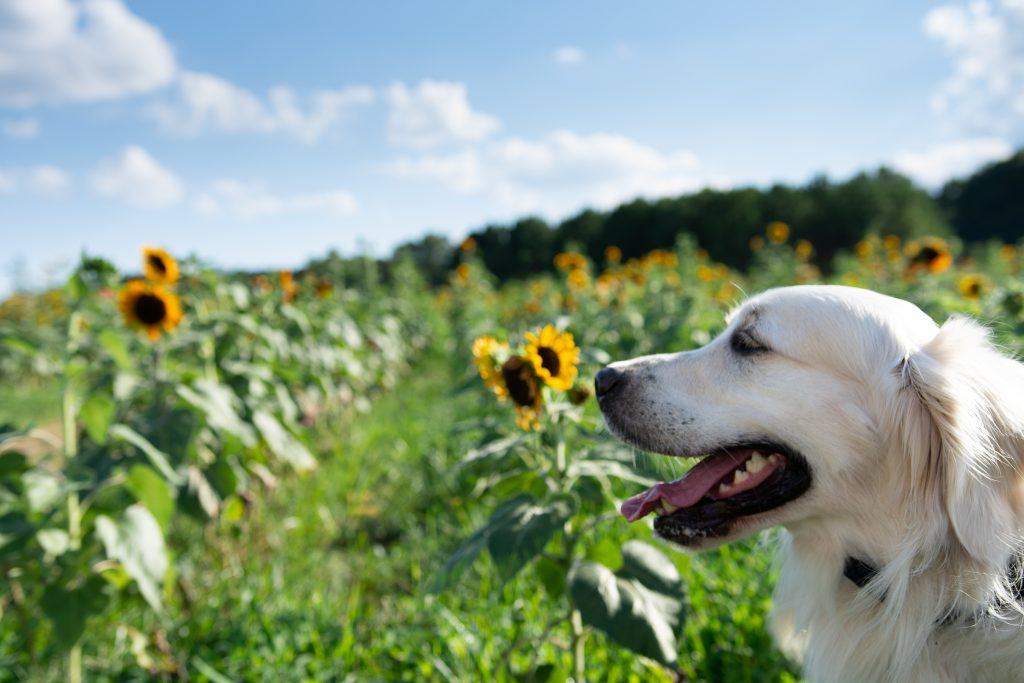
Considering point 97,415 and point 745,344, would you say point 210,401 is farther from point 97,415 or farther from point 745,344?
point 745,344

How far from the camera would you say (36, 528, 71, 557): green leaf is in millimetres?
2135

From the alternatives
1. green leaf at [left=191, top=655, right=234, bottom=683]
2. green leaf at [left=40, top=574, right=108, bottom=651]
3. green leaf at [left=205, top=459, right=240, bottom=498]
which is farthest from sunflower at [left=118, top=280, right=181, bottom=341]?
green leaf at [left=191, top=655, right=234, bottom=683]

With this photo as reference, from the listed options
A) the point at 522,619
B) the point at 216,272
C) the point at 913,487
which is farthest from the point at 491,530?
the point at 216,272

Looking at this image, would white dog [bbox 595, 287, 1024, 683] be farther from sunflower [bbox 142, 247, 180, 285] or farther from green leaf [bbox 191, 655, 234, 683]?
sunflower [bbox 142, 247, 180, 285]

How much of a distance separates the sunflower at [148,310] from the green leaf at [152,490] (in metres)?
0.93

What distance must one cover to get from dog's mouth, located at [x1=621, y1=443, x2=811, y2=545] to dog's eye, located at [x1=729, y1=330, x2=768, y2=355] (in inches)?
9.3

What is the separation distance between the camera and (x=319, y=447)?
18.1 feet

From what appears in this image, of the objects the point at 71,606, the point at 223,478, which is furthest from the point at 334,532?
the point at 71,606

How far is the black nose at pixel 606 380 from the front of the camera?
1.78 meters

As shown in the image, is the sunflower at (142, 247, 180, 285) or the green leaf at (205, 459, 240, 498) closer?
the green leaf at (205, 459, 240, 498)

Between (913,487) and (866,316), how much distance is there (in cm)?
39

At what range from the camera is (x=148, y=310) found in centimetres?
290

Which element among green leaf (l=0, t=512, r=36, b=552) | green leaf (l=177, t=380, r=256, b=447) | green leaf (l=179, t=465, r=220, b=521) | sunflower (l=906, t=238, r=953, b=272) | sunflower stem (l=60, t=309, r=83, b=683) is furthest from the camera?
sunflower (l=906, t=238, r=953, b=272)

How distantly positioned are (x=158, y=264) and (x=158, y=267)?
2cm
